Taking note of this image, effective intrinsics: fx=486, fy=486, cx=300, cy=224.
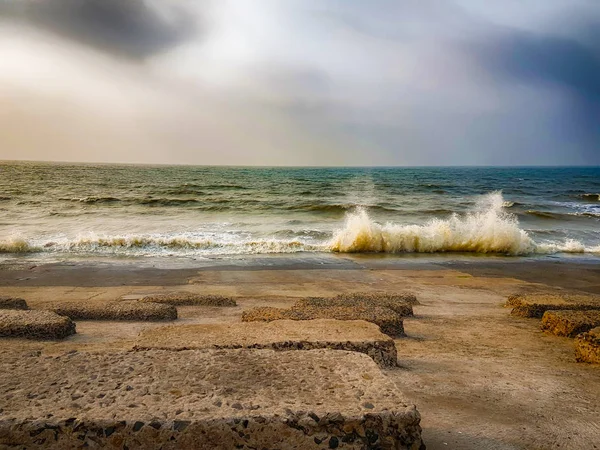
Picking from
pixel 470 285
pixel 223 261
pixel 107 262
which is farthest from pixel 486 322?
pixel 107 262

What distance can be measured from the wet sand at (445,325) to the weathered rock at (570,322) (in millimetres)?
167

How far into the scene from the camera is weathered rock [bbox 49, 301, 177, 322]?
570 cm

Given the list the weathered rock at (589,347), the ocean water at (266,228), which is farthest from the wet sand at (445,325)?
the ocean water at (266,228)

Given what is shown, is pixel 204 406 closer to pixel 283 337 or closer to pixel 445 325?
pixel 283 337

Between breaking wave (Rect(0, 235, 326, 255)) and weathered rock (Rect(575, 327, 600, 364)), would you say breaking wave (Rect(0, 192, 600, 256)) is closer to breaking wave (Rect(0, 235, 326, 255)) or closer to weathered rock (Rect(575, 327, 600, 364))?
breaking wave (Rect(0, 235, 326, 255))

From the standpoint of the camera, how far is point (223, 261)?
12742 mm

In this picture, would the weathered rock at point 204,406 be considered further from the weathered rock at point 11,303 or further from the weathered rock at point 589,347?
the weathered rock at point 11,303

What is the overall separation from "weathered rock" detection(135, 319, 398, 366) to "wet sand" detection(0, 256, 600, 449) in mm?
238

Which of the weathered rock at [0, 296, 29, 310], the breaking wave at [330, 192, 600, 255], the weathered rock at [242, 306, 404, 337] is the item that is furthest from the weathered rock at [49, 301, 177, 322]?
the breaking wave at [330, 192, 600, 255]

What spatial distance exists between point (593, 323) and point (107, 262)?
10.8m

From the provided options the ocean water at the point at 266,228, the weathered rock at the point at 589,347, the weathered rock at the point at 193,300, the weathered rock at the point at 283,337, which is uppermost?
the weathered rock at the point at 283,337

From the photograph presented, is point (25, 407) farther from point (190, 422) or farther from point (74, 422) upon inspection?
point (190, 422)

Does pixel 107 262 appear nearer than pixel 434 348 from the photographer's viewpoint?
No

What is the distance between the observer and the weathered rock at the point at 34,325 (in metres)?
4.36
